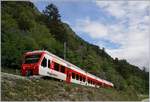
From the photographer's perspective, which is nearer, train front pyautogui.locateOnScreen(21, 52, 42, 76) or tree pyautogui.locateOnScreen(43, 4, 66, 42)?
train front pyautogui.locateOnScreen(21, 52, 42, 76)

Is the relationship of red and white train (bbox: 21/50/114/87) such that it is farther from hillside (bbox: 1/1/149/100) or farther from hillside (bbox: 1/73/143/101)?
hillside (bbox: 1/1/149/100)

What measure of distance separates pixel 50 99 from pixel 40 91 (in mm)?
675

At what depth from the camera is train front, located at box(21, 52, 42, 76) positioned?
2557cm

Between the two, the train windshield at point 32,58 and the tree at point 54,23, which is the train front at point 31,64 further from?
the tree at point 54,23

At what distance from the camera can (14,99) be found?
16.1 m

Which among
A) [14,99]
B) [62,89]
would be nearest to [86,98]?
[62,89]

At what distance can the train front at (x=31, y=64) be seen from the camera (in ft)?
83.9

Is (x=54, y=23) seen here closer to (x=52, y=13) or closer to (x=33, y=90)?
(x=52, y=13)

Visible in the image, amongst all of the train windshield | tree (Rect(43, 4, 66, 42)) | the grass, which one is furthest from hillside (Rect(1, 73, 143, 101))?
tree (Rect(43, 4, 66, 42))

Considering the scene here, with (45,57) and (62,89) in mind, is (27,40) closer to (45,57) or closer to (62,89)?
(45,57)

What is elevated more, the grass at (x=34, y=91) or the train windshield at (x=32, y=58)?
the train windshield at (x=32, y=58)

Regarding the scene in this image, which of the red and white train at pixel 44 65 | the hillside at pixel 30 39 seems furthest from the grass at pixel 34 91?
the red and white train at pixel 44 65

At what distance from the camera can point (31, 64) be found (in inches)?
1028

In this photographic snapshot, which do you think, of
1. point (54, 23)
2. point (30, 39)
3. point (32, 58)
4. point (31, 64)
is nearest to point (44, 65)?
point (31, 64)
